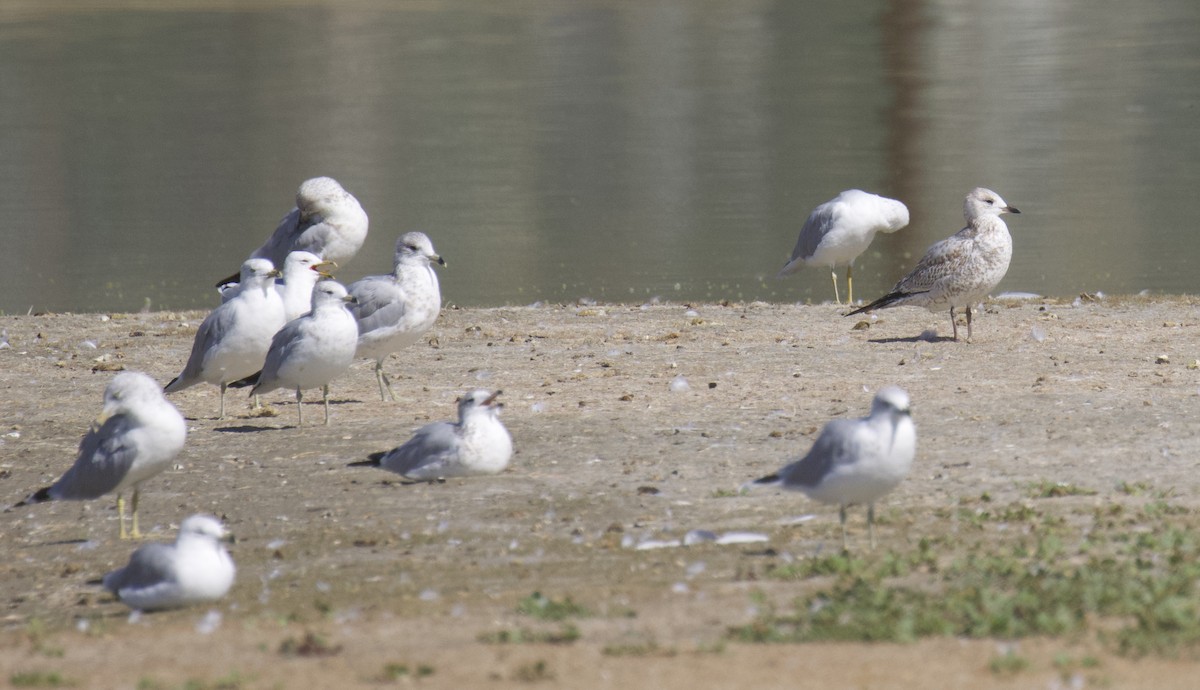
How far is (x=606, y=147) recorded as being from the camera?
2956 centimetres

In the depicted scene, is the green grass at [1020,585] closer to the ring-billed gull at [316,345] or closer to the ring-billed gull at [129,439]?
the ring-billed gull at [129,439]

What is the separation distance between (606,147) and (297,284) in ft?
58.5

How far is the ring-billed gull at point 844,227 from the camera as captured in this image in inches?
640

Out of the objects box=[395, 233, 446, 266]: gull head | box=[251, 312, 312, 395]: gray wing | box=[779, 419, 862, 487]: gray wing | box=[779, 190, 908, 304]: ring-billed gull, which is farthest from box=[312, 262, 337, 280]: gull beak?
box=[779, 419, 862, 487]: gray wing

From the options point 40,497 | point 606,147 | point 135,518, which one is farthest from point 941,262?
point 606,147

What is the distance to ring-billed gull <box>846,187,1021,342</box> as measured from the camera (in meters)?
13.3

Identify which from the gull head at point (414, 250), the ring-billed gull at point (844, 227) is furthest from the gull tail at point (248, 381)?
the ring-billed gull at point (844, 227)

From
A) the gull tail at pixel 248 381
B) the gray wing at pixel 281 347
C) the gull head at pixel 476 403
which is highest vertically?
the gray wing at pixel 281 347

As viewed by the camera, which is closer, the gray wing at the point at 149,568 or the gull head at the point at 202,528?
the gray wing at the point at 149,568

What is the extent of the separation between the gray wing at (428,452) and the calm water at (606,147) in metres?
8.23

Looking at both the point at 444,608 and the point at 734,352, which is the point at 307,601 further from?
the point at 734,352

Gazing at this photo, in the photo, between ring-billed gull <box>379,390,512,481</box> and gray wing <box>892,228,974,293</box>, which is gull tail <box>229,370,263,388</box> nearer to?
ring-billed gull <box>379,390,512,481</box>

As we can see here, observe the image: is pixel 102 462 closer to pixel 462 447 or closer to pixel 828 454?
pixel 462 447

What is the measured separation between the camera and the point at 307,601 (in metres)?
7.66
